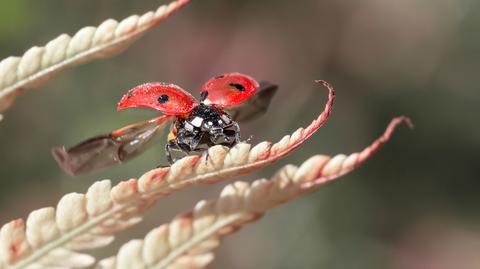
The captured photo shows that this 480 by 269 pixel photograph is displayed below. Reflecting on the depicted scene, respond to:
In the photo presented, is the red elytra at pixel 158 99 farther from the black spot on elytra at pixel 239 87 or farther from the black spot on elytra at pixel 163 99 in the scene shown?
the black spot on elytra at pixel 239 87

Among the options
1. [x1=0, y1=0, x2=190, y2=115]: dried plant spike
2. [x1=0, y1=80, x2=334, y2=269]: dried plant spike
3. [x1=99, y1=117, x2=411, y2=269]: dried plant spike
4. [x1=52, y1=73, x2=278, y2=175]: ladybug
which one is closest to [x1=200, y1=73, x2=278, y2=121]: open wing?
[x1=52, y1=73, x2=278, y2=175]: ladybug

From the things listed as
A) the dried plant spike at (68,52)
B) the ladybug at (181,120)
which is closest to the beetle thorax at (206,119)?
the ladybug at (181,120)

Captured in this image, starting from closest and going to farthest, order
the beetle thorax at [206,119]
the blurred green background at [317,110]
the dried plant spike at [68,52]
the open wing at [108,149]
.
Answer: the dried plant spike at [68,52] < the open wing at [108,149] < the beetle thorax at [206,119] < the blurred green background at [317,110]

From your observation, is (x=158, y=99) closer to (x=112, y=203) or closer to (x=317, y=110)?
(x=112, y=203)

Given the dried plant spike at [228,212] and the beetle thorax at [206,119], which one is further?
the beetle thorax at [206,119]

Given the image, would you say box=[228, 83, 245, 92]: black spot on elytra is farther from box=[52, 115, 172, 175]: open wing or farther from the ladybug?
box=[52, 115, 172, 175]: open wing
